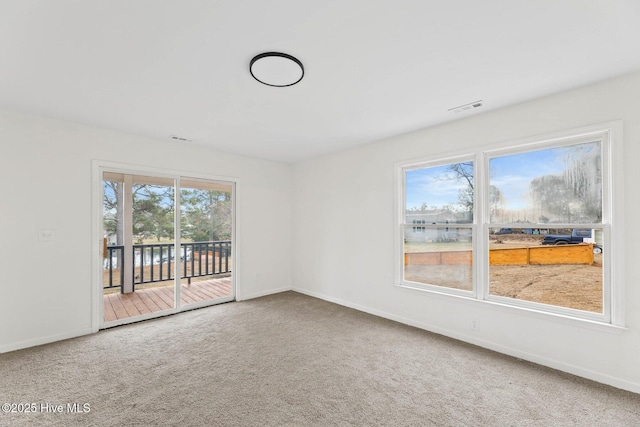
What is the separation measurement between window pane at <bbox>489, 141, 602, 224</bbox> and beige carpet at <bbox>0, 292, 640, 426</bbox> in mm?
1394

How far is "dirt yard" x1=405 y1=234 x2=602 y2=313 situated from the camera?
7.87ft

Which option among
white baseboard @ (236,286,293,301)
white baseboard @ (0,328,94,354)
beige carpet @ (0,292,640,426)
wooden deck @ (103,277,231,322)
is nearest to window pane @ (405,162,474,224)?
beige carpet @ (0,292,640,426)

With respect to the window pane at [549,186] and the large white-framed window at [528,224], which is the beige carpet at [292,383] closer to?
the large white-framed window at [528,224]

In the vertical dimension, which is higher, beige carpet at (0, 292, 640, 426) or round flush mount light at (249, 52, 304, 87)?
round flush mount light at (249, 52, 304, 87)

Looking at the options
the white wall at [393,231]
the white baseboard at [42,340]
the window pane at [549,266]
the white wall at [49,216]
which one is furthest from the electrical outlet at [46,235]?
the window pane at [549,266]

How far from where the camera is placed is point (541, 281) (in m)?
2.67

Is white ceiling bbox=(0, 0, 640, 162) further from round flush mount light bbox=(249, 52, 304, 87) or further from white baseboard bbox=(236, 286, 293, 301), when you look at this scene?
white baseboard bbox=(236, 286, 293, 301)

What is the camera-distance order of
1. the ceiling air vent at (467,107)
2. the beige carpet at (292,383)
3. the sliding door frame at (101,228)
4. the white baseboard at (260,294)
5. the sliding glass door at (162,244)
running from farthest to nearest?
the white baseboard at (260,294) < the sliding glass door at (162,244) < the sliding door frame at (101,228) < the ceiling air vent at (467,107) < the beige carpet at (292,383)

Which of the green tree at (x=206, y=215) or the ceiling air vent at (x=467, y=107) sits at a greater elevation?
the ceiling air vent at (x=467, y=107)

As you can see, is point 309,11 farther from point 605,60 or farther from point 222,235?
point 222,235

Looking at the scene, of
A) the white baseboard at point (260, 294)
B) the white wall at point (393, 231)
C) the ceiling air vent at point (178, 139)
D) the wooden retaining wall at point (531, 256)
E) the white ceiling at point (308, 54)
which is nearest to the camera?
the white ceiling at point (308, 54)

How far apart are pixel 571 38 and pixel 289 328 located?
3621 millimetres

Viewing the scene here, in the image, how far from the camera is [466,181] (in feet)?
10.5

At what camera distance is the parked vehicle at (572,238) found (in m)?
2.39
